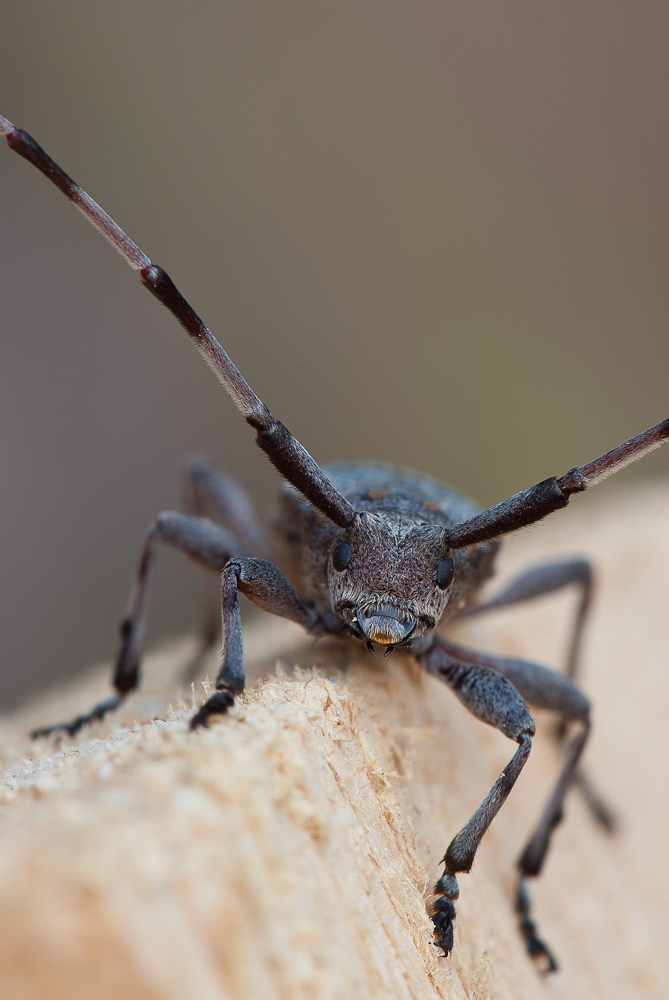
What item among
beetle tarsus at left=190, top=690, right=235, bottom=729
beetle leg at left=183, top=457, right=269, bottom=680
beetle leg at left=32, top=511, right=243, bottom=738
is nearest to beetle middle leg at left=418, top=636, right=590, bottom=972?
beetle tarsus at left=190, top=690, right=235, bottom=729

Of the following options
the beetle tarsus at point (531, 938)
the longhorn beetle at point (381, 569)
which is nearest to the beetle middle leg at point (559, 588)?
the longhorn beetle at point (381, 569)

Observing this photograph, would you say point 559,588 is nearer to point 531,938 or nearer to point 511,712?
point 511,712

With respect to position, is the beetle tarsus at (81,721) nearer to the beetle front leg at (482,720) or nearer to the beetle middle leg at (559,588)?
the beetle front leg at (482,720)

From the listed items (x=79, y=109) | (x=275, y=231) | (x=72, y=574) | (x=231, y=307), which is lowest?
(x=72, y=574)

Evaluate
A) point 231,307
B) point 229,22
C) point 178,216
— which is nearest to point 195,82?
point 229,22

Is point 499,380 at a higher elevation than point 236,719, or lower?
higher

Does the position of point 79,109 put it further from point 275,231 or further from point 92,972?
point 92,972

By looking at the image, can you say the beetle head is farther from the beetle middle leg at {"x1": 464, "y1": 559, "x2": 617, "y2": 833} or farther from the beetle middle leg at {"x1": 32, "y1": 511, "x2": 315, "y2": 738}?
the beetle middle leg at {"x1": 464, "y1": 559, "x2": 617, "y2": 833}
